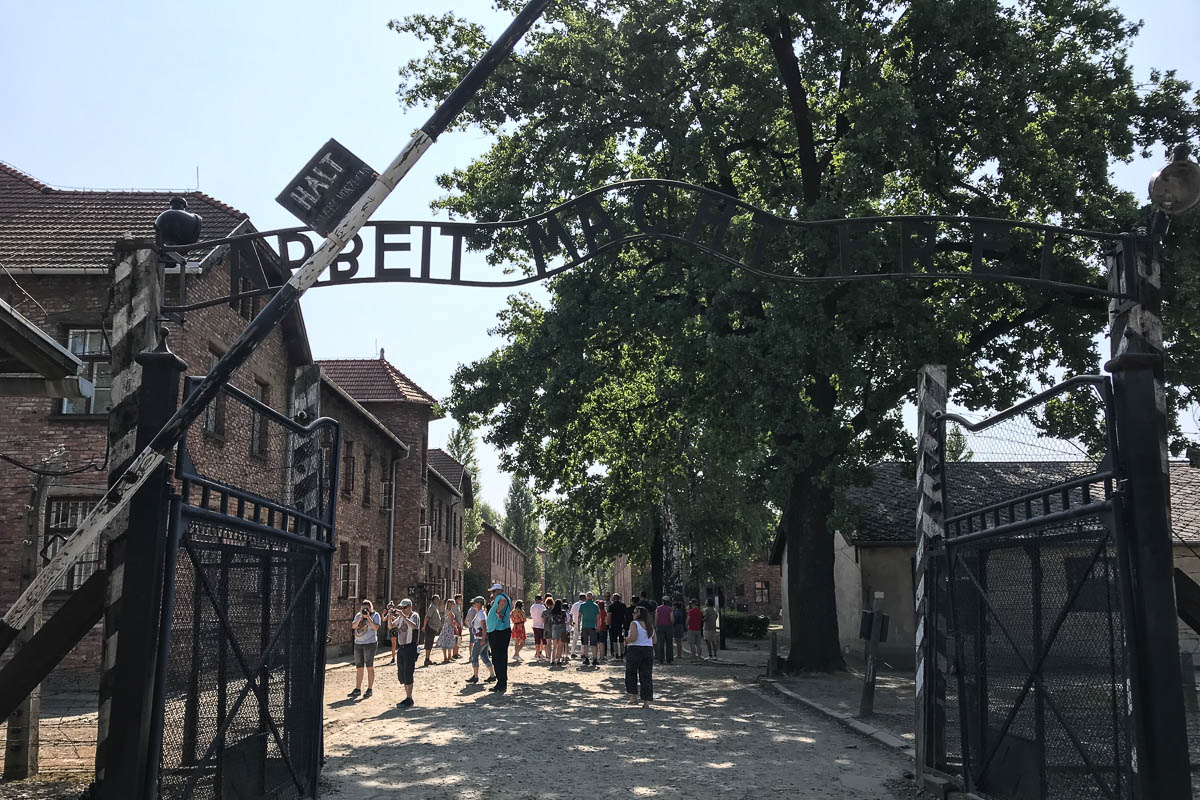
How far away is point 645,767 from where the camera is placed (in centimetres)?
1103

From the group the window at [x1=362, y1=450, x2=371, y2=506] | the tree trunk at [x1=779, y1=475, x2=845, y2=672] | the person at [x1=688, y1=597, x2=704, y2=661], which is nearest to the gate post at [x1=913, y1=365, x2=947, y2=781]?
the tree trunk at [x1=779, y1=475, x2=845, y2=672]

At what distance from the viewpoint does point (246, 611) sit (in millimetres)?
7008

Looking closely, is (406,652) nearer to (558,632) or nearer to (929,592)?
(929,592)

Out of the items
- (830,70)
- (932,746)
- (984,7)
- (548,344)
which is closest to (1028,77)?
(984,7)

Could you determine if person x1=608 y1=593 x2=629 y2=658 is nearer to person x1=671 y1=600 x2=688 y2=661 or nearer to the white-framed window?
person x1=671 y1=600 x2=688 y2=661

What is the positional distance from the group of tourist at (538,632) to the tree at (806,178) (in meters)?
4.34

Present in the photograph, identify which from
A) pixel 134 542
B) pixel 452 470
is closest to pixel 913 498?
pixel 134 542

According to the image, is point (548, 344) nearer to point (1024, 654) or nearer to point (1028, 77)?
point (1028, 77)

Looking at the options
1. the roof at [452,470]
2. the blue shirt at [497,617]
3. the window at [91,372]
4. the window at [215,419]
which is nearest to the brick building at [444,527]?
the roof at [452,470]

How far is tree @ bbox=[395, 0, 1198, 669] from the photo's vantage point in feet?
63.5

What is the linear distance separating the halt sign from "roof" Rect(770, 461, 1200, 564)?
487 centimetres

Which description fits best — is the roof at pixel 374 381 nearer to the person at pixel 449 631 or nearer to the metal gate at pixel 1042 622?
the person at pixel 449 631

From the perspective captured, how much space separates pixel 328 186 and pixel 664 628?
2234cm

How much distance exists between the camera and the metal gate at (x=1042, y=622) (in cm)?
600
